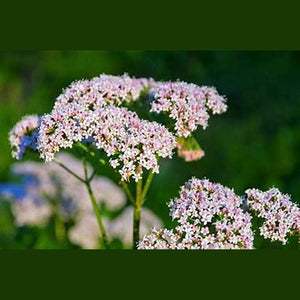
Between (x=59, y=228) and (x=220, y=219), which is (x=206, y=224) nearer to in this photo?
(x=220, y=219)

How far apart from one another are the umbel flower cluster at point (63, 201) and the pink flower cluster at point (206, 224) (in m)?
2.10

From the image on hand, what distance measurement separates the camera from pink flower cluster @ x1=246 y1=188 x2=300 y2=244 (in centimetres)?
330

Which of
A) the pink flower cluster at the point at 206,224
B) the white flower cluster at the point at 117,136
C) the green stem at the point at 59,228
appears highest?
the green stem at the point at 59,228

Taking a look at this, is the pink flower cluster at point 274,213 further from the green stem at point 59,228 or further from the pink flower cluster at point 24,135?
the green stem at point 59,228

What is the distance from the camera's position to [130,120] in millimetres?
3455

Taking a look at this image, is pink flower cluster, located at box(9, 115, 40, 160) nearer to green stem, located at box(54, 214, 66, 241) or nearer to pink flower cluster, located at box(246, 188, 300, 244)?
pink flower cluster, located at box(246, 188, 300, 244)

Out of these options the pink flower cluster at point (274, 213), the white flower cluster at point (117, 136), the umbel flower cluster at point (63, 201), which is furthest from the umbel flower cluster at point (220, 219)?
the umbel flower cluster at point (63, 201)

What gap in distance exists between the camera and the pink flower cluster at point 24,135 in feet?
13.1

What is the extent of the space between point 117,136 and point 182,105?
46 centimetres

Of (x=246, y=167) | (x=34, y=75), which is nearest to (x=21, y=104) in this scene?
(x=34, y=75)

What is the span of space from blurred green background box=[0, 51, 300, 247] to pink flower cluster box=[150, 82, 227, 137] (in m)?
2.48

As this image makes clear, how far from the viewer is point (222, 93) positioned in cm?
1106

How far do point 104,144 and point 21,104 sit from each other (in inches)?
299

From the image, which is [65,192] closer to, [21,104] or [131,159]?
[131,159]
